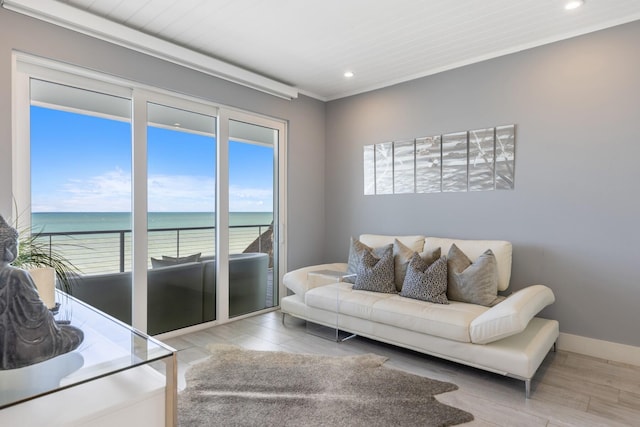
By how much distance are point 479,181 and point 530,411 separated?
2.08m

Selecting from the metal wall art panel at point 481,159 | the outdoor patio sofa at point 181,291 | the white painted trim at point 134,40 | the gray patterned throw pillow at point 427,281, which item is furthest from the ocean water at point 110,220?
the metal wall art panel at point 481,159

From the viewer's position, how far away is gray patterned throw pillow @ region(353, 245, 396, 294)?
136 inches

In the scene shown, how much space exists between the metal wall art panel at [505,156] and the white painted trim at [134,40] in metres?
2.42

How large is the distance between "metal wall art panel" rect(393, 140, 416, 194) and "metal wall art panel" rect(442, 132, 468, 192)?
0.36 m

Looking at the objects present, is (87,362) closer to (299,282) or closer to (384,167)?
(299,282)

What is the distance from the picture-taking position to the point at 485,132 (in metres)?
3.55

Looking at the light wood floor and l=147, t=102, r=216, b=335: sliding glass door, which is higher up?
l=147, t=102, r=216, b=335: sliding glass door

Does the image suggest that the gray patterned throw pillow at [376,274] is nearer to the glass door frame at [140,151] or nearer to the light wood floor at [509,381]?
the light wood floor at [509,381]

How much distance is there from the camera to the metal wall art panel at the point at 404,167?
407 centimetres

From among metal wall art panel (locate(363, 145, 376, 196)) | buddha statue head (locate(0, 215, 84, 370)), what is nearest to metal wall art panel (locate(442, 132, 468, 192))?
metal wall art panel (locate(363, 145, 376, 196))

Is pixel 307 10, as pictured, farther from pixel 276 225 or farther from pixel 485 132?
pixel 276 225

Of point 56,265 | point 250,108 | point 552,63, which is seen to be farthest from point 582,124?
point 56,265

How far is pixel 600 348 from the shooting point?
299cm

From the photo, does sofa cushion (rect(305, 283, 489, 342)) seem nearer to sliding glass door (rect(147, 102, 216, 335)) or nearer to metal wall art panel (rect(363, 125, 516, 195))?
sliding glass door (rect(147, 102, 216, 335))
